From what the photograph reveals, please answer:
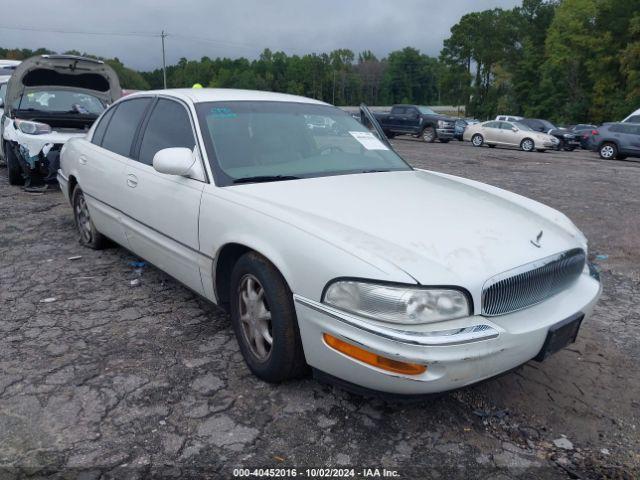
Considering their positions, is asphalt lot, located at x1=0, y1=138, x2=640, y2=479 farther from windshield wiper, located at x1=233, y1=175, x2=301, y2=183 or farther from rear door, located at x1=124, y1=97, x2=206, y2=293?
windshield wiper, located at x1=233, y1=175, x2=301, y2=183

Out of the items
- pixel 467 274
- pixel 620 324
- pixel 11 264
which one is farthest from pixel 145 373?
pixel 620 324

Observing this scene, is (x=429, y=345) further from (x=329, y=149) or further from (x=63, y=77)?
(x=63, y=77)

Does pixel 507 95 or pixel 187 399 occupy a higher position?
pixel 507 95

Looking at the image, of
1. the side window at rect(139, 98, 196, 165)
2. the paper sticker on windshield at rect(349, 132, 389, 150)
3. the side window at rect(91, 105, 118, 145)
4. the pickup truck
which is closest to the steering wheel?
the paper sticker on windshield at rect(349, 132, 389, 150)

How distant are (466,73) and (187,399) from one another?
70134mm

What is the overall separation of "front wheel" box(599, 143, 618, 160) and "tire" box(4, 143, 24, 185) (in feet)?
65.4

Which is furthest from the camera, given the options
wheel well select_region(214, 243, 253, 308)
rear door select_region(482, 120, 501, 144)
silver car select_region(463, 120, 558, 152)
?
rear door select_region(482, 120, 501, 144)

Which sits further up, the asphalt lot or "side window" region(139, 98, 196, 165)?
"side window" region(139, 98, 196, 165)

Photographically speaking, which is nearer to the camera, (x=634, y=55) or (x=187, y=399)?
(x=187, y=399)

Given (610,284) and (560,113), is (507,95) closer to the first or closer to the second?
(560,113)

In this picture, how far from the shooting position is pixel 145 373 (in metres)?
2.94

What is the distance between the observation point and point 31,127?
7.23m

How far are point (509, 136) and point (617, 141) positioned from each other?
14.6ft

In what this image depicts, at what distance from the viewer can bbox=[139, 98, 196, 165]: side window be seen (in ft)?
11.3
